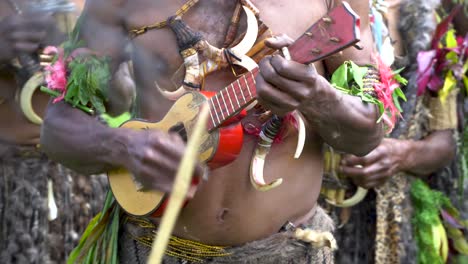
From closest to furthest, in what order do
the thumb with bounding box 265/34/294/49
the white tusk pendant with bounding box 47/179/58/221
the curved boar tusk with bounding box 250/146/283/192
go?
the thumb with bounding box 265/34/294/49 → the curved boar tusk with bounding box 250/146/283/192 → the white tusk pendant with bounding box 47/179/58/221

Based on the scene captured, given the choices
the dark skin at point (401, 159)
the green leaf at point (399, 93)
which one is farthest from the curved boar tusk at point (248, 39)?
the dark skin at point (401, 159)

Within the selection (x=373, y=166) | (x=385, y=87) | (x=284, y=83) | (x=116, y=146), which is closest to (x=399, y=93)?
(x=385, y=87)

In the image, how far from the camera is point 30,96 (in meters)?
3.92

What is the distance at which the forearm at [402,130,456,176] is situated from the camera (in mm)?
4004

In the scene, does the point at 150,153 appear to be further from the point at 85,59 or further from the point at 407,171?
the point at 407,171

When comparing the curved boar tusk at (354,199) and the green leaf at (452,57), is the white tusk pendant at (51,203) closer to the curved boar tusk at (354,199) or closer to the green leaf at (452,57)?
the curved boar tusk at (354,199)

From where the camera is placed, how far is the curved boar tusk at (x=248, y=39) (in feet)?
8.05

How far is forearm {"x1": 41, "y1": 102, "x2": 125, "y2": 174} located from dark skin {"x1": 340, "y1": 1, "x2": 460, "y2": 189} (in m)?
1.58

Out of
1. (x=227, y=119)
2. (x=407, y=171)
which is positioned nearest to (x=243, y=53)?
(x=227, y=119)

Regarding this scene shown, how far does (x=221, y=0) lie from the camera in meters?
2.60

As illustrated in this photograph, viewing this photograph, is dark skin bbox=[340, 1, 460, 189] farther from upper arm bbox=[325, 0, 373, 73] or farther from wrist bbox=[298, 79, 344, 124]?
wrist bbox=[298, 79, 344, 124]

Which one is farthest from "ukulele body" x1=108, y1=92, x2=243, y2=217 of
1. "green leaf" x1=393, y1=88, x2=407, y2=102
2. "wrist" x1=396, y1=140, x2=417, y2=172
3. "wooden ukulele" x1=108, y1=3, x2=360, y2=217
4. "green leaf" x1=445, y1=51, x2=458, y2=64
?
"green leaf" x1=445, y1=51, x2=458, y2=64

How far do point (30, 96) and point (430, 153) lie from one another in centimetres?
192

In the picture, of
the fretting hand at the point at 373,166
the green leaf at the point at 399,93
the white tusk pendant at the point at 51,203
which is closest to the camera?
the green leaf at the point at 399,93
